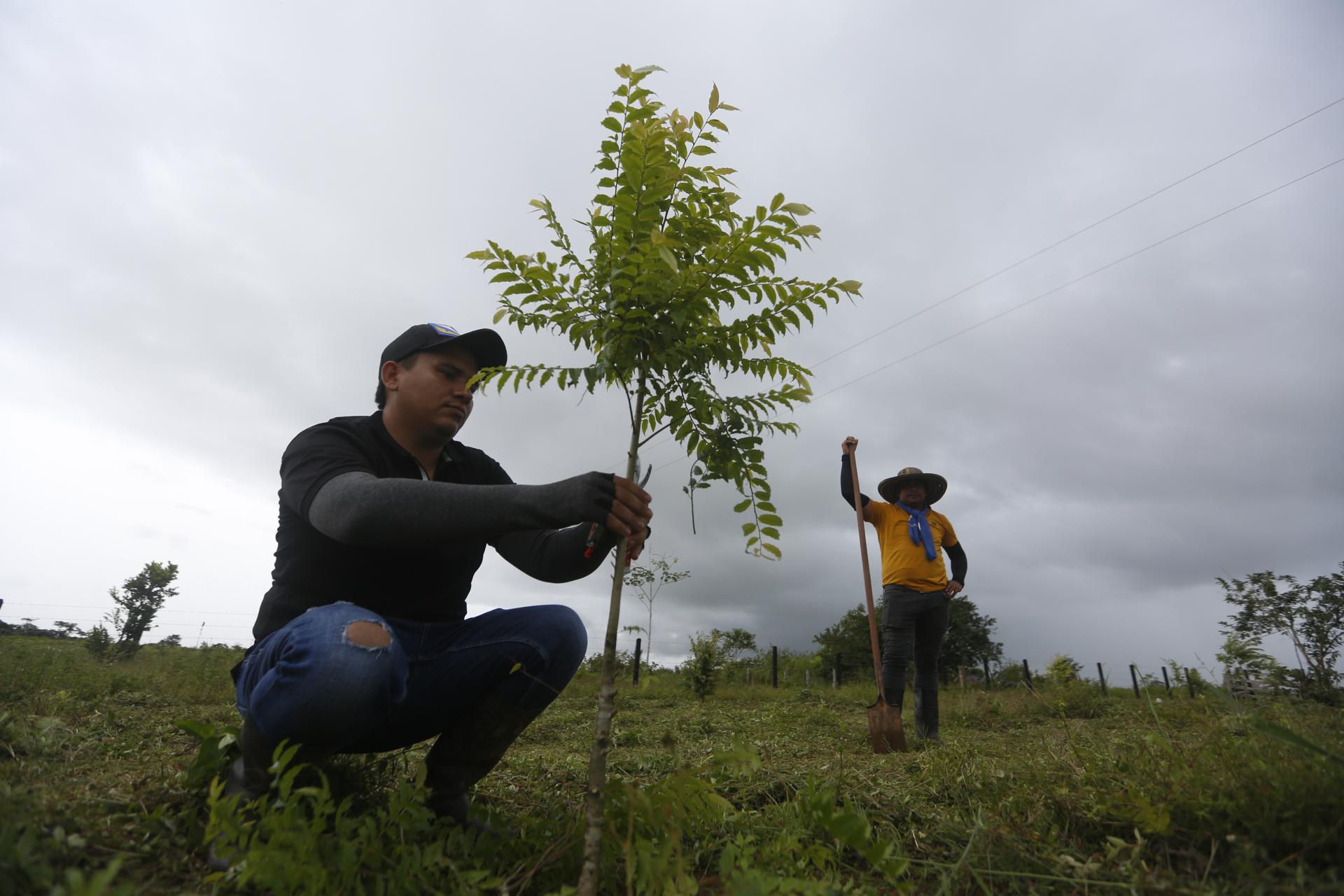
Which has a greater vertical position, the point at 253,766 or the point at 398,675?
the point at 398,675

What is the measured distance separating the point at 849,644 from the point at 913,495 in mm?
30115

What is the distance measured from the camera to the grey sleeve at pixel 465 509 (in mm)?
1818

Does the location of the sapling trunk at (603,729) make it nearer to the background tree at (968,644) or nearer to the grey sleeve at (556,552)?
the grey sleeve at (556,552)

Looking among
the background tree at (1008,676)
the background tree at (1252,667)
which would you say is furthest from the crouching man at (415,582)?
the background tree at (1008,676)

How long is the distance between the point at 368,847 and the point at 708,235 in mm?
2162

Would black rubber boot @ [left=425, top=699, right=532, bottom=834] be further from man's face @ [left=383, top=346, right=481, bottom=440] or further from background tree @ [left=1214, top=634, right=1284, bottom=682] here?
background tree @ [left=1214, top=634, right=1284, bottom=682]

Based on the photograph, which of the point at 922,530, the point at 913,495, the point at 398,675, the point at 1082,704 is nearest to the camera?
the point at 398,675

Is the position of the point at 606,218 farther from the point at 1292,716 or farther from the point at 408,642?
the point at 1292,716

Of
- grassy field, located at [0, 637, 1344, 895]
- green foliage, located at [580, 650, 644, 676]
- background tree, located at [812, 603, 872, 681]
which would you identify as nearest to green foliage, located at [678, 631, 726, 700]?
green foliage, located at [580, 650, 644, 676]

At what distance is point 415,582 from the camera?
8.09 ft

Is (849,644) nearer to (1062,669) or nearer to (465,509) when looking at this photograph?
(1062,669)

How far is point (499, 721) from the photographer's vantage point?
7.85 feet

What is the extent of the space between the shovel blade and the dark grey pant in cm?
24

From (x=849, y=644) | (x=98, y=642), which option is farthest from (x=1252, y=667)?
(x=849, y=644)
